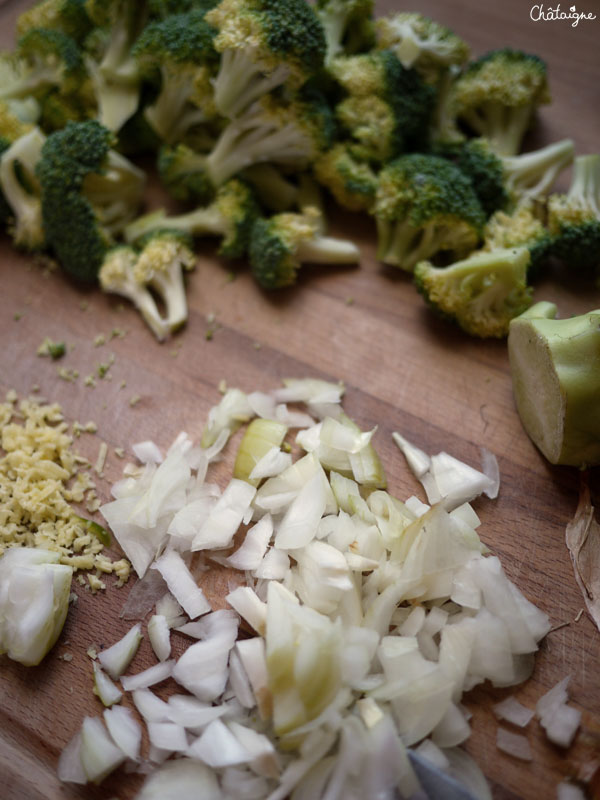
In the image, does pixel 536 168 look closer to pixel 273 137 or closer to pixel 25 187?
pixel 273 137

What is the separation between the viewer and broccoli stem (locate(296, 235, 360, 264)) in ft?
5.38

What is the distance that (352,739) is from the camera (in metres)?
1.00

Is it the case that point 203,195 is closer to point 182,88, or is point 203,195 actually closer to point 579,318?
point 182,88

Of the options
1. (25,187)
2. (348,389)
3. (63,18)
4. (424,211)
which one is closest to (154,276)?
(25,187)

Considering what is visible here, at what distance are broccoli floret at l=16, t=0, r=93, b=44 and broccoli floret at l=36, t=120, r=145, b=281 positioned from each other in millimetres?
339

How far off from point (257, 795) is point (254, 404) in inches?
28.5

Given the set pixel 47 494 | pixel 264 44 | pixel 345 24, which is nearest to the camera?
pixel 47 494

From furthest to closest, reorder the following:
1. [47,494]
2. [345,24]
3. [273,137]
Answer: [345,24]
[273,137]
[47,494]

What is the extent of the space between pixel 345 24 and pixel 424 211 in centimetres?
62

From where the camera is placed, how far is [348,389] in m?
1.49

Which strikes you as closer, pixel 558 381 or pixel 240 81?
pixel 558 381

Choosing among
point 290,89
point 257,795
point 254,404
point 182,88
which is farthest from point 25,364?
point 257,795

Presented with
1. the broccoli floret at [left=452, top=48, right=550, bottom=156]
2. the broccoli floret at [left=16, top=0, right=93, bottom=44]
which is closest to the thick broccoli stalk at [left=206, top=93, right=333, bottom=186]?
the broccoli floret at [left=452, top=48, right=550, bottom=156]

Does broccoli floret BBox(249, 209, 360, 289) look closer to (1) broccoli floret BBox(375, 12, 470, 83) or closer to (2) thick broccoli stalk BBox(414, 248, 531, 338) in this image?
(2) thick broccoli stalk BBox(414, 248, 531, 338)
